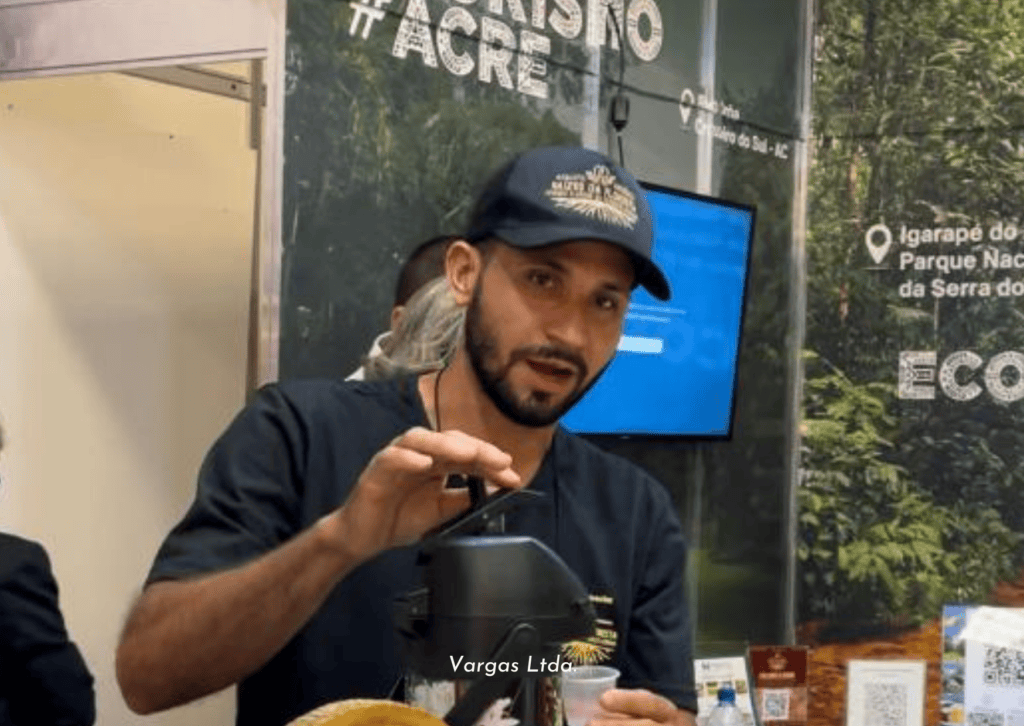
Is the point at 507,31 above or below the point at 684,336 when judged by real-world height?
above

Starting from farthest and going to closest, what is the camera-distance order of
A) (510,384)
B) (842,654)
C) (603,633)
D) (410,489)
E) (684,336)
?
(842,654) → (684,336) → (603,633) → (510,384) → (410,489)

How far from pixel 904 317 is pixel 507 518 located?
3.50m

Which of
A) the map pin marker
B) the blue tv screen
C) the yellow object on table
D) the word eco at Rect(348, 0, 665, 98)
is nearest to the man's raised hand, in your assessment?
the yellow object on table

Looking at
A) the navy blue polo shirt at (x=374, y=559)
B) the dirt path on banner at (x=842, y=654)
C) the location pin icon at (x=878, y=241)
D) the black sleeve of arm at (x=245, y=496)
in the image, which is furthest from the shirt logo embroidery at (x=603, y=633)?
the location pin icon at (x=878, y=241)

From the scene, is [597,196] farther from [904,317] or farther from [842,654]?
[842,654]

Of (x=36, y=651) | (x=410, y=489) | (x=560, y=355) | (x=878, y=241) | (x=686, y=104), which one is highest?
(x=686, y=104)

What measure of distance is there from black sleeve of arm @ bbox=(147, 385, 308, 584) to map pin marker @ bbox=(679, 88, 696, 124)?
10.1ft

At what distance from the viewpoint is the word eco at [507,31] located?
342cm

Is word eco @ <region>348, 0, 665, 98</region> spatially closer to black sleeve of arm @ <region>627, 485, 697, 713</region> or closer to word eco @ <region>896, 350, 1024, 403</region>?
word eco @ <region>896, 350, 1024, 403</region>

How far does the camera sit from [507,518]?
164cm

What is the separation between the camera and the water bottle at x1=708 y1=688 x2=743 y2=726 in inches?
155

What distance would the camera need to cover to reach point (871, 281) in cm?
491

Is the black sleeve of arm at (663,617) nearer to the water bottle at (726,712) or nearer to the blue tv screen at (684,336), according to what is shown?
the blue tv screen at (684,336)

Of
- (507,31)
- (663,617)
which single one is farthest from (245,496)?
(507,31)
